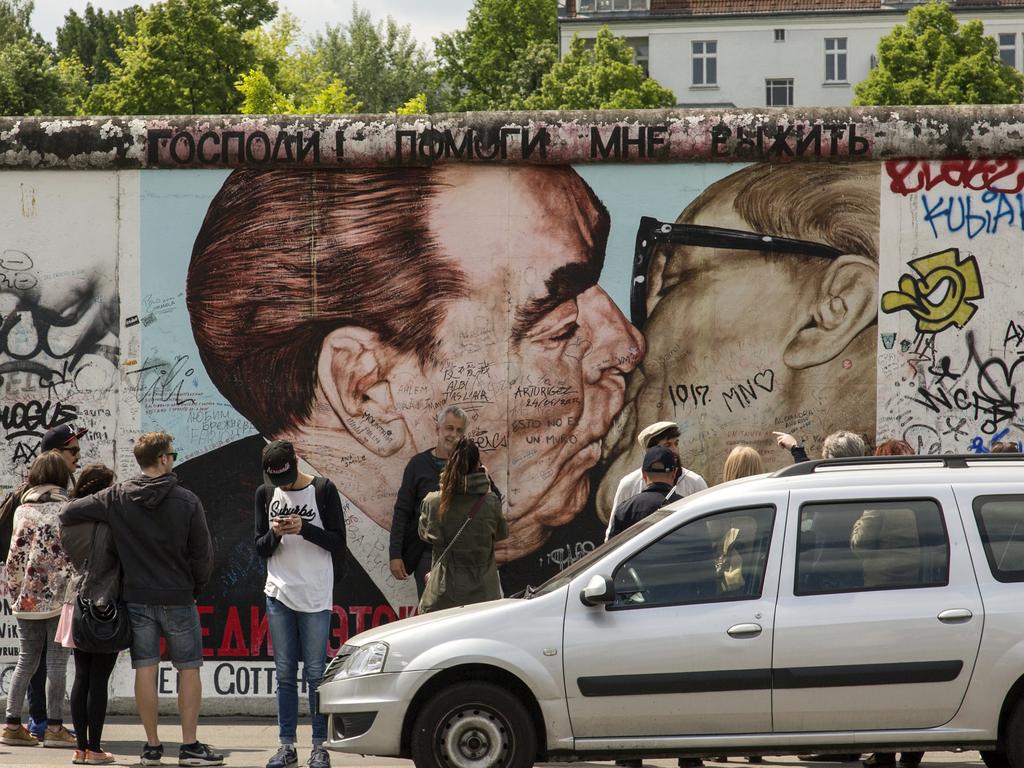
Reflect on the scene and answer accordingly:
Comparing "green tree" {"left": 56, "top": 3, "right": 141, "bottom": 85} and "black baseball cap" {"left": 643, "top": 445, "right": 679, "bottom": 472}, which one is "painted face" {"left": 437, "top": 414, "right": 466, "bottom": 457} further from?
"green tree" {"left": 56, "top": 3, "right": 141, "bottom": 85}

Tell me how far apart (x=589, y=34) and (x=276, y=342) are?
186 ft

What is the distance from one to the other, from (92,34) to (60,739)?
76397 millimetres

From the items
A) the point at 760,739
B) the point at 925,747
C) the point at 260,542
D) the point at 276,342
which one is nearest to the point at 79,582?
the point at 260,542

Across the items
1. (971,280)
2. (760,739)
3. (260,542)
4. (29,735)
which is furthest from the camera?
(971,280)

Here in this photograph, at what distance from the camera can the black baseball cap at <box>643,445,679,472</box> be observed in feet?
26.6

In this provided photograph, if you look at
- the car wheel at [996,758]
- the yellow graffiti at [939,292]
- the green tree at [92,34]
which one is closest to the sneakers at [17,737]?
the car wheel at [996,758]

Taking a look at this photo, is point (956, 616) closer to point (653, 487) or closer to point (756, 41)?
point (653, 487)

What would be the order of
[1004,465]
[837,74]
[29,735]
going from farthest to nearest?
[837,74]
[29,735]
[1004,465]

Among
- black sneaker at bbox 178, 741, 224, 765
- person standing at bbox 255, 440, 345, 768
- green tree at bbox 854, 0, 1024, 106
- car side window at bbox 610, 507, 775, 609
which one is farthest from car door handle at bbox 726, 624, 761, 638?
green tree at bbox 854, 0, 1024, 106


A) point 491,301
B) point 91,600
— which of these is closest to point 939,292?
point 491,301

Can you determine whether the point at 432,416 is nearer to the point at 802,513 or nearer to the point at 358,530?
the point at 358,530

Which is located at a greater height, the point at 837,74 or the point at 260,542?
the point at 837,74

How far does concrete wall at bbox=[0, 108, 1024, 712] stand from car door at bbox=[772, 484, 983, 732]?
9.53ft

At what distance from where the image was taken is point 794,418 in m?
9.44
